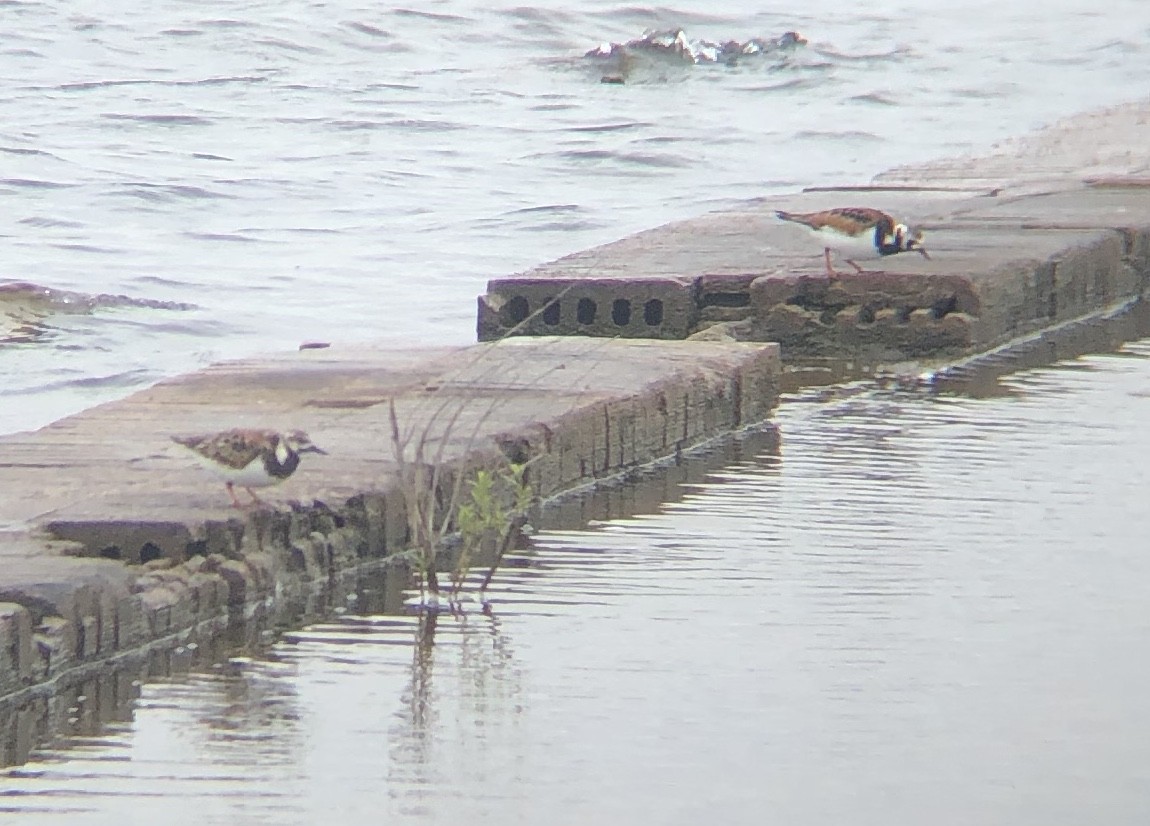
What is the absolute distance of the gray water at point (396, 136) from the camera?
38.5ft

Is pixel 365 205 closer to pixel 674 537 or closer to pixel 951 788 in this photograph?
pixel 674 537

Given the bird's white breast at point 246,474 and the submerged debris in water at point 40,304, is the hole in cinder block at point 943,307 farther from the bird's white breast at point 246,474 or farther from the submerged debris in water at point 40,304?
the submerged debris in water at point 40,304

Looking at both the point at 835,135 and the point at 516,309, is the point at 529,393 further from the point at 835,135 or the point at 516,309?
the point at 835,135

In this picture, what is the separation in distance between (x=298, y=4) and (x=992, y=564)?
24.9 meters

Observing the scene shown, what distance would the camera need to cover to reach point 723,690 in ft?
13.5

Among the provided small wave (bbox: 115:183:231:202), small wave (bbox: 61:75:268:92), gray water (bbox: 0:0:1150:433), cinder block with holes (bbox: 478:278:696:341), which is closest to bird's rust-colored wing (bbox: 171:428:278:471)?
cinder block with holes (bbox: 478:278:696:341)

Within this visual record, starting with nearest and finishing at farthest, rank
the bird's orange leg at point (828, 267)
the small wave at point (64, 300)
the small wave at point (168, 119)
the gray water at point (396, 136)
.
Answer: the bird's orange leg at point (828, 267) → the small wave at point (64, 300) → the gray water at point (396, 136) → the small wave at point (168, 119)

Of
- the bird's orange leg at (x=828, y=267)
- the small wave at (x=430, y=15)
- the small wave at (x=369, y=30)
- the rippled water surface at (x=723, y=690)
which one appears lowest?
the rippled water surface at (x=723, y=690)

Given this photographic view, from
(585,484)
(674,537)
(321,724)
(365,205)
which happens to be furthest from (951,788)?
(365,205)

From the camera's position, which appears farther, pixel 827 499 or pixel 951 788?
pixel 827 499

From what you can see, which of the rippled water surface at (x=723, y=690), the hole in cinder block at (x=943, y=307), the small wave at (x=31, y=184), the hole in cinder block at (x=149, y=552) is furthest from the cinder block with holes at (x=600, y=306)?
the small wave at (x=31, y=184)

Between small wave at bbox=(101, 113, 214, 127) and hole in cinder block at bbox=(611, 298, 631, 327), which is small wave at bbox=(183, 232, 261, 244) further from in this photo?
hole in cinder block at bbox=(611, 298, 631, 327)

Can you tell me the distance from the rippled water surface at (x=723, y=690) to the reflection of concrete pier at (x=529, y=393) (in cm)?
23

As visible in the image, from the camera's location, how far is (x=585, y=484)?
590 centimetres
